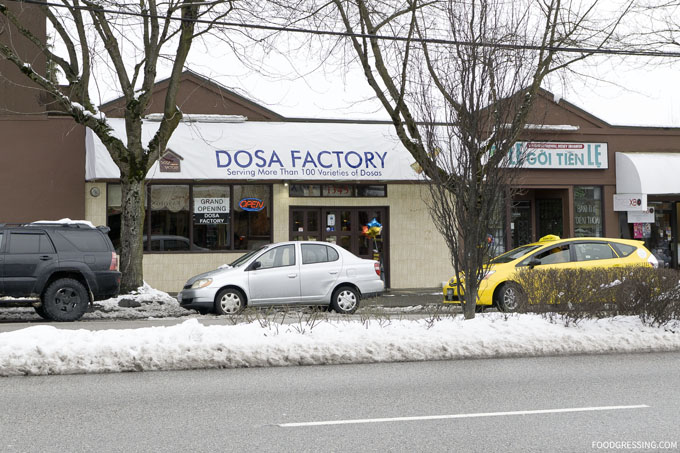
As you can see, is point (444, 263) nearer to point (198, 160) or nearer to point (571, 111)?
point (571, 111)

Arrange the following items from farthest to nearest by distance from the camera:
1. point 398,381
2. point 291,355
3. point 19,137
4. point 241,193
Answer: point 241,193
point 19,137
point 291,355
point 398,381

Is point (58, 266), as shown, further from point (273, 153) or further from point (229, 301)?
point (273, 153)

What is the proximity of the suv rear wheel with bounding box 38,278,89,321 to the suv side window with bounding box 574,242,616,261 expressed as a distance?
10.0 metres

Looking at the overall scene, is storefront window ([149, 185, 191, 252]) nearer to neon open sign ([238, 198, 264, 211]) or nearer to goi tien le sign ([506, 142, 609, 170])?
neon open sign ([238, 198, 264, 211])

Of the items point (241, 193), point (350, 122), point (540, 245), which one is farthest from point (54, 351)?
point (350, 122)

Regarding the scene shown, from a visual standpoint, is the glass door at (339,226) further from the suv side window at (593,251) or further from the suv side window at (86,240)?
the suv side window at (86,240)

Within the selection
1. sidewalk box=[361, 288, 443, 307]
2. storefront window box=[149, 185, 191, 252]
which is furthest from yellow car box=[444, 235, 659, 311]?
storefront window box=[149, 185, 191, 252]

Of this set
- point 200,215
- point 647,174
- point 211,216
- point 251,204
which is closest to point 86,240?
point 200,215

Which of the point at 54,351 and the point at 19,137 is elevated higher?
the point at 19,137

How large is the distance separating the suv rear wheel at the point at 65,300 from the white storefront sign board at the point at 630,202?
50.8 ft

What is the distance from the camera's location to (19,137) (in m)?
19.5

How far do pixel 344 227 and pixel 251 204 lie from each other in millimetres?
2743

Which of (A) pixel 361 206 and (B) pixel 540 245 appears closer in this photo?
(B) pixel 540 245

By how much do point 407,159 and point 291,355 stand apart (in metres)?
12.2
